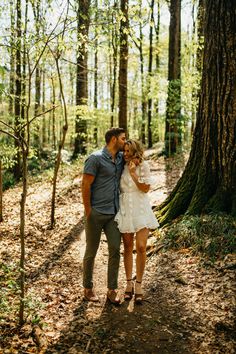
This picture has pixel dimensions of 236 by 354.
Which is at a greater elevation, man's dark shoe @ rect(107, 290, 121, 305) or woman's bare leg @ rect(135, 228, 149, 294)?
woman's bare leg @ rect(135, 228, 149, 294)

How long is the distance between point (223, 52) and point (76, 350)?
17.3ft

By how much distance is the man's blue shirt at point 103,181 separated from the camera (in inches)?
188

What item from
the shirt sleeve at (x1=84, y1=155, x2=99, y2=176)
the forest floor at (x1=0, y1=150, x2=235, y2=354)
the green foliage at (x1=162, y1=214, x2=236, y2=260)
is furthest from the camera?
the green foliage at (x1=162, y1=214, x2=236, y2=260)

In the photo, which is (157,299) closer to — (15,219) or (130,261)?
(130,261)

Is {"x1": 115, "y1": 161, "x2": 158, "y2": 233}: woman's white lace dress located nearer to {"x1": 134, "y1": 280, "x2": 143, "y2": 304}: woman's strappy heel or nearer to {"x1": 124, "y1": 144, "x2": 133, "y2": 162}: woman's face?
{"x1": 124, "y1": 144, "x2": 133, "y2": 162}: woman's face

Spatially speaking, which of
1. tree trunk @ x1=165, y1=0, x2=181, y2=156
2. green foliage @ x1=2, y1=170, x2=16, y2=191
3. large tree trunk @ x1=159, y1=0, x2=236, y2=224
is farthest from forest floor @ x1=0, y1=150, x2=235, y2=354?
green foliage @ x1=2, y1=170, x2=16, y2=191

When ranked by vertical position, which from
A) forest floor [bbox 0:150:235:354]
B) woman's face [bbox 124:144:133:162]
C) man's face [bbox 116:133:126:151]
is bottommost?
forest floor [bbox 0:150:235:354]

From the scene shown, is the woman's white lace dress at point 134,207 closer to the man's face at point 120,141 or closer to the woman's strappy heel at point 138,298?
the man's face at point 120,141

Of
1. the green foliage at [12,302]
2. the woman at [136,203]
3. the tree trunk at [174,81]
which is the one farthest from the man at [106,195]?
the tree trunk at [174,81]

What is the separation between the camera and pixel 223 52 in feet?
21.1

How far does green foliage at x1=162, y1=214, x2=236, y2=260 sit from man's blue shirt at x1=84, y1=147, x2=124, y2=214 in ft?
6.37

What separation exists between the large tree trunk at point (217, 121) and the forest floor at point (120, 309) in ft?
3.96

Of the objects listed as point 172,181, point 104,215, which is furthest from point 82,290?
point 172,181

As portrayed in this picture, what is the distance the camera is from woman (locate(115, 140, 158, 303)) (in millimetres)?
4809
